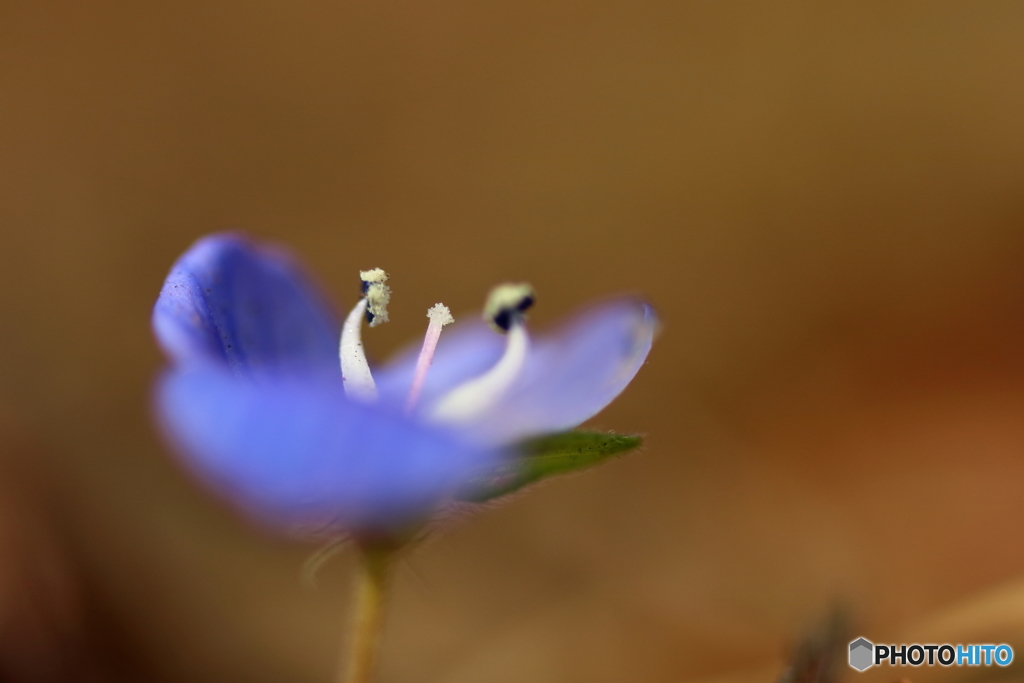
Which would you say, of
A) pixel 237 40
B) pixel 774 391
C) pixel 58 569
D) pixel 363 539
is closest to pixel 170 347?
pixel 363 539

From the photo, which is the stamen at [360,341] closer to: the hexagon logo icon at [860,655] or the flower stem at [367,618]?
Answer: the flower stem at [367,618]

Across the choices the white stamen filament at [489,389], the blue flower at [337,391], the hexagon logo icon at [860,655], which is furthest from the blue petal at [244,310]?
the hexagon logo icon at [860,655]

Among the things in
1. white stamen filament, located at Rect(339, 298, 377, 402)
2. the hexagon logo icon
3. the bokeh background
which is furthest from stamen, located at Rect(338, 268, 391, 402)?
the bokeh background

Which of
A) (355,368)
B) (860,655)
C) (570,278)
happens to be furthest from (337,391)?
(570,278)

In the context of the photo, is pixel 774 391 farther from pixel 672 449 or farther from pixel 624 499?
pixel 624 499

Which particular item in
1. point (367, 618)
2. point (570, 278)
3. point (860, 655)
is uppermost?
point (570, 278)

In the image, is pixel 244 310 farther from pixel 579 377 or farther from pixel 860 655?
pixel 860 655

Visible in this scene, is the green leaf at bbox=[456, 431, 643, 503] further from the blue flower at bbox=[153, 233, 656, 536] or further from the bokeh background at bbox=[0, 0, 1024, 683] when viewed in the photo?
the bokeh background at bbox=[0, 0, 1024, 683]
